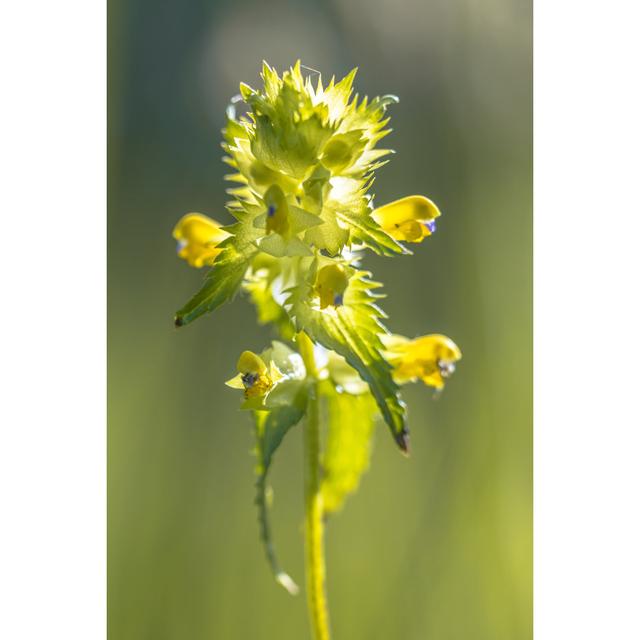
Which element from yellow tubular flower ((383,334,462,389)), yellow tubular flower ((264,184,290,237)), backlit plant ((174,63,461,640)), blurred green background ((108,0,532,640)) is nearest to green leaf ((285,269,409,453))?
backlit plant ((174,63,461,640))

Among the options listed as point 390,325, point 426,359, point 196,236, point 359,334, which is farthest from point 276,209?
point 390,325

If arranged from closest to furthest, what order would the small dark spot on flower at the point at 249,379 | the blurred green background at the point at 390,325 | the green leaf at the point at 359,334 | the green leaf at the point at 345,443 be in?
1. the green leaf at the point at 359,334
2. the small dark spot on flower at the point at 249,379
3. the green leaf at the point at 345,443
4. the blurred green background at the point at 390,325

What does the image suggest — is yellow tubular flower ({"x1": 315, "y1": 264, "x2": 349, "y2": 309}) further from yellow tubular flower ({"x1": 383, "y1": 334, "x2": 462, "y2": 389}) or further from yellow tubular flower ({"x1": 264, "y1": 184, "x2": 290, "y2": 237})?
yellow tubular flower ({"x1": 383, "y1": 334, "x2": 462, "y2": 389})

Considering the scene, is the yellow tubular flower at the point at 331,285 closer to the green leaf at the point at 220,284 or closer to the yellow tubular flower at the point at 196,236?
the green leaf at the point at 220,284

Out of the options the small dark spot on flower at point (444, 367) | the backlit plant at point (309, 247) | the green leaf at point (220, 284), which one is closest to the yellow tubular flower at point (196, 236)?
the backlit plant at point (309, 247)

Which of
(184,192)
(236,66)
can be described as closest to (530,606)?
(184,192)

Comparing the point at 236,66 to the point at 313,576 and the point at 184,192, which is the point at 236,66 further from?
the point at 313,576
